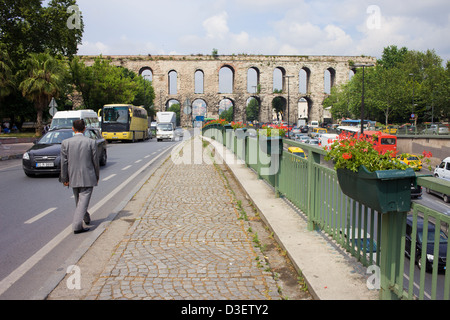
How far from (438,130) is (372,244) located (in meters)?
39.1

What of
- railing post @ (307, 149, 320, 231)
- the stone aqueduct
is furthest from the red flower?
the stone aqueduct

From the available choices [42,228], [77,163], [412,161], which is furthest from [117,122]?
[412,161]

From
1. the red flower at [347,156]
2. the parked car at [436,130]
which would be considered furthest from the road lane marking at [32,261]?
the parked car at [436,130]

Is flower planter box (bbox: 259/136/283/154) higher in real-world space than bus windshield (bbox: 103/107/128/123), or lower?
lower

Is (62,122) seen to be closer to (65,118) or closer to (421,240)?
(65,118)

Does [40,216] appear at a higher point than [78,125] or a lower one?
lower

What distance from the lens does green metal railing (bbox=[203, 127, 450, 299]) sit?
283cm

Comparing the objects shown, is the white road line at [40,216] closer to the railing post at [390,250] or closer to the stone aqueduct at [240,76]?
the railing post at [390,250]

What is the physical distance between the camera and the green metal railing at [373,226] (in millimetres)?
2830

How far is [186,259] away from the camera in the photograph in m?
4.81

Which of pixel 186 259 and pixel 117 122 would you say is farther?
pixel 117 122

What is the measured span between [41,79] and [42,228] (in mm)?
32177

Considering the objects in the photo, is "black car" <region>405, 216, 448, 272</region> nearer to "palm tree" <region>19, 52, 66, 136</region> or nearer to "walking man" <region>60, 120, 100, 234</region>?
"walking man" <region>60, 120, 100, 234</region>

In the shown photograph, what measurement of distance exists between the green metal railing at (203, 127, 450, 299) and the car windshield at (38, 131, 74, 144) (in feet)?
29.0
